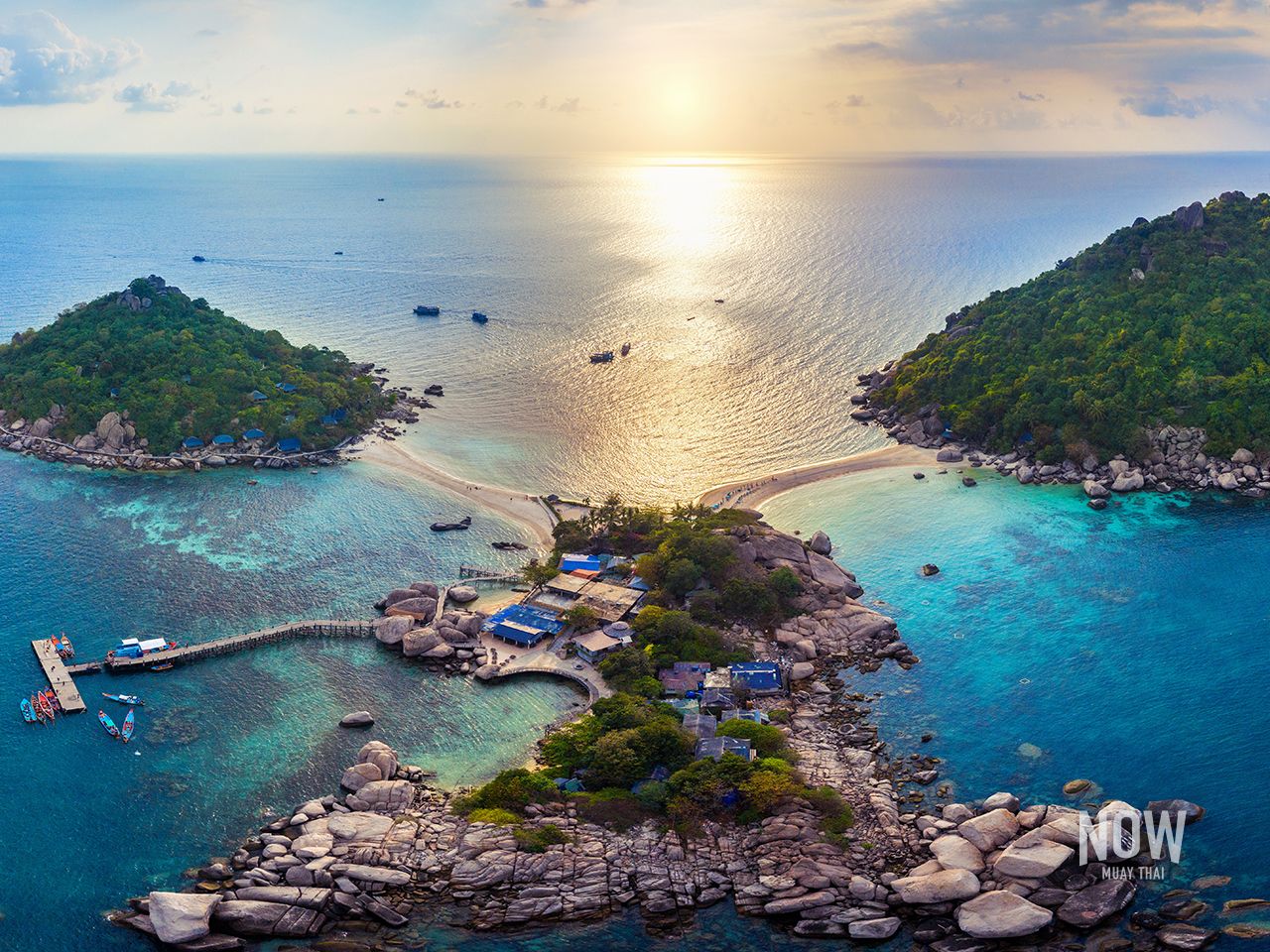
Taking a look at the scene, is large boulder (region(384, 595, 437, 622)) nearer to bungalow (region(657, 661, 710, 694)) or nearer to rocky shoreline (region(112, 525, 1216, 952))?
rocky shoreline (region(112, 525, 1216, 952))

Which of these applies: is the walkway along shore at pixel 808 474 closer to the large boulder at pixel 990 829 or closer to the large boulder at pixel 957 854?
the large boulder at pixel 990 829

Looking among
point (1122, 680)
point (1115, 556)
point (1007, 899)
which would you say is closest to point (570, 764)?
point (1007, 899)

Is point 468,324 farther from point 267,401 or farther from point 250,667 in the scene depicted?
point 250,667

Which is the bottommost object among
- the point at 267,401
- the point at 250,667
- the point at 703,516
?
the point at 250,667

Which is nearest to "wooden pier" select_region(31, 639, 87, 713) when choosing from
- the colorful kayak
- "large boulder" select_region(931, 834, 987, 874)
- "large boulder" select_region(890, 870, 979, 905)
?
the colorful kayak

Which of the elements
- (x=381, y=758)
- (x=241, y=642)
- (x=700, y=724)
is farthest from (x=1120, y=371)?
(x=241, y=642)
